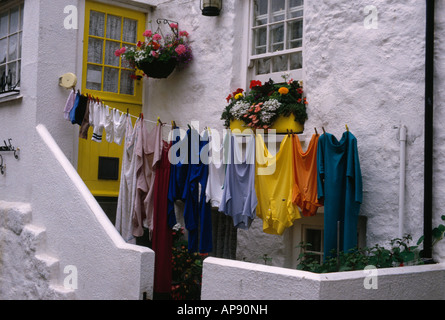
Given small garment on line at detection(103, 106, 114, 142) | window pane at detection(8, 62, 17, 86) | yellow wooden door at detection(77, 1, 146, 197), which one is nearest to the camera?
Result: small garment on line at detection(103, 106, 114, 142)

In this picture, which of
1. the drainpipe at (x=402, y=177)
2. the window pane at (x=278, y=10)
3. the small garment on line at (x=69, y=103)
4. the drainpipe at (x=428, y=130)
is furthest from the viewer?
the small garment on line at (x=69, y=103)

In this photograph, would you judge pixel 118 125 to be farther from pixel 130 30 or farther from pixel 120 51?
pixel 130 30

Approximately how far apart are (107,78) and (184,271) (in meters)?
3.14

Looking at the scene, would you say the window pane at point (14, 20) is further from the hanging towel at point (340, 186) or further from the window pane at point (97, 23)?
the hanging towel at point (340, 186)

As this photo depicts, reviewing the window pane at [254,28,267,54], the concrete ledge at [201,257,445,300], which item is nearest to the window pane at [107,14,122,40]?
the window pane at [254,28,267,54]

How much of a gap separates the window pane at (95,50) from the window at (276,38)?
2.31m

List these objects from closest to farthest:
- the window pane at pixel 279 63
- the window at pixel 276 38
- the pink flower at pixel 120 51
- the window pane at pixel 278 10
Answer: the window at pixel 276 38 < the window pane at pixel 279 63 < the window pane at pixel 278 10 < the pink flower at pixel 120 51

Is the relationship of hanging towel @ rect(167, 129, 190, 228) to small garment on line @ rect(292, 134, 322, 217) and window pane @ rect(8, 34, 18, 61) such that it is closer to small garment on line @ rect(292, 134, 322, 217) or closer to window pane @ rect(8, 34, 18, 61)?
small garment on line @ rect(292, 134, 322, 217)

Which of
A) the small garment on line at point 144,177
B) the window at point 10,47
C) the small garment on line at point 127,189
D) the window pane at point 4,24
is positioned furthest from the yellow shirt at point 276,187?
the window pane at point 4,24

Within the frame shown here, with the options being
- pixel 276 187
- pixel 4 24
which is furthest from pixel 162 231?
pixel 4 24

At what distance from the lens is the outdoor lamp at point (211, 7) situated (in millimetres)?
8078

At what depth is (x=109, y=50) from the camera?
886cm

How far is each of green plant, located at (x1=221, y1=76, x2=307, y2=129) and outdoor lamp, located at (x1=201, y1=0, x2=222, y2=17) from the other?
4.10ft

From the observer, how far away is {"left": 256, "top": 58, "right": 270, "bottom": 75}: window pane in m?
7.70
